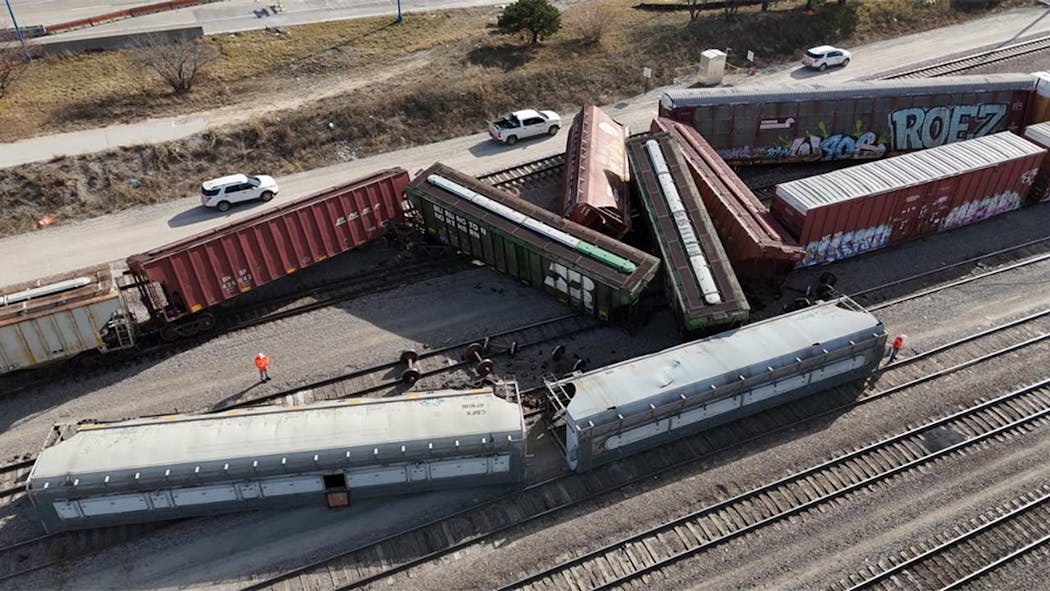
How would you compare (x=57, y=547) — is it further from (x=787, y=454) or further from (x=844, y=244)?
(x=844, y=244)

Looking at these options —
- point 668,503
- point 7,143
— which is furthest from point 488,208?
point 7,143

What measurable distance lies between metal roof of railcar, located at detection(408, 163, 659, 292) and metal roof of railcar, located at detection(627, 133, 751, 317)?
109cm

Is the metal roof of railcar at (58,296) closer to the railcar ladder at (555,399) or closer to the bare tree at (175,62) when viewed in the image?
the railcar ladder at (555,399)

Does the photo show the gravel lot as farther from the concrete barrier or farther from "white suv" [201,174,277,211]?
the concrete barrier

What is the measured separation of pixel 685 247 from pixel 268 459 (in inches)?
590

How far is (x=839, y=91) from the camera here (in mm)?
34625

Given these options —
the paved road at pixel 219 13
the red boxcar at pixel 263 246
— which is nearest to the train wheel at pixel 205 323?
the red boxcar at pixel 263 246

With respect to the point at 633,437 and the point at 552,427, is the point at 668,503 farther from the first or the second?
the point at 552,427

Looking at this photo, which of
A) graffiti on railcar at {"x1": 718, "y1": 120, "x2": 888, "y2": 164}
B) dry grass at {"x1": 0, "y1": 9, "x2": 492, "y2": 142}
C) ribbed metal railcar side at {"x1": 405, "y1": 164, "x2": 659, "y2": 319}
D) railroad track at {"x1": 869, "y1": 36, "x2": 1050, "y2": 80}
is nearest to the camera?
ribbed metal railcar side at {"x1": 405, "y1": 164, "x2": 659, "y2": 319}

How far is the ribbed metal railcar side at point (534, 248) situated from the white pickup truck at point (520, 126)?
9150 millimetres

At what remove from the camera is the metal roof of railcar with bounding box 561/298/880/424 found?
20422 mm

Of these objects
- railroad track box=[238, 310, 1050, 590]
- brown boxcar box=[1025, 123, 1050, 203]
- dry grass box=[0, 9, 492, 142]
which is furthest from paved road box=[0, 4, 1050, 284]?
railroad track box=[238, 310, 1050, 590]

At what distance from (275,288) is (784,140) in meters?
24.3

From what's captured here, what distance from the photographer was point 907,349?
81.8 ft
